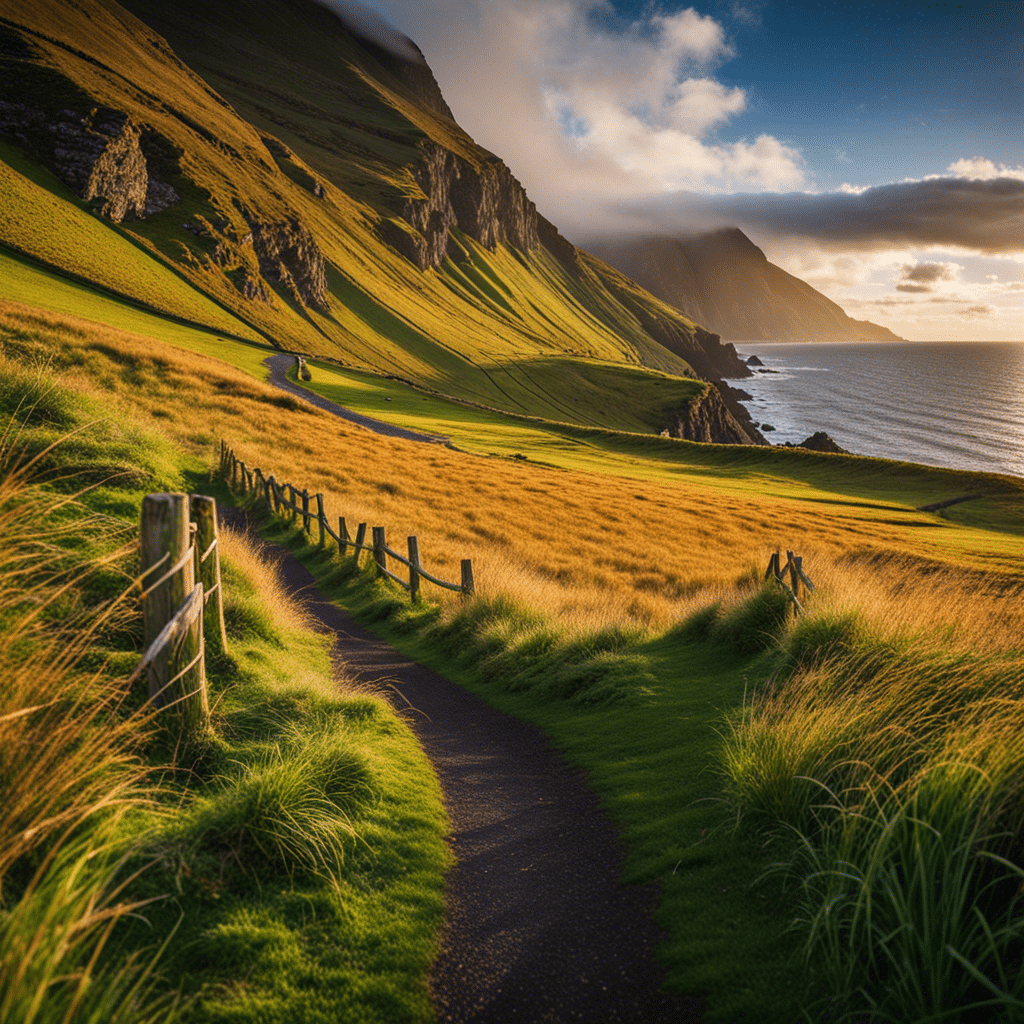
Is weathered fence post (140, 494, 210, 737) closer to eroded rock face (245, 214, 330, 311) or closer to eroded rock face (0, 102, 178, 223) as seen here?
eroded rock face (0, 102, 178, 223)

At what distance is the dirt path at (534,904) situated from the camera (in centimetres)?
378

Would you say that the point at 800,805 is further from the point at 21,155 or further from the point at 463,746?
the point at 21,155

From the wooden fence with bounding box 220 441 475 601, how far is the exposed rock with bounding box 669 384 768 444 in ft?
330

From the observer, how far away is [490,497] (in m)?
36.2

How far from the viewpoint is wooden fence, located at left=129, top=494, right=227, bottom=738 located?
4.63 meters

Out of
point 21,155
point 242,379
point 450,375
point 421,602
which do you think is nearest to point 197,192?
point 21,155

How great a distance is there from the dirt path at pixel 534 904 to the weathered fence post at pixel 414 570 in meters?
6.51

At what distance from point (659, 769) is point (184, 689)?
452 centimetres

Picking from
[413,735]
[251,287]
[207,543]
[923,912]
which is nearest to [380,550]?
[413,735]

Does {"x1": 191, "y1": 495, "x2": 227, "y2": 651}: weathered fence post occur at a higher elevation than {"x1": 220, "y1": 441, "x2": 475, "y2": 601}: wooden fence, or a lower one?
higher

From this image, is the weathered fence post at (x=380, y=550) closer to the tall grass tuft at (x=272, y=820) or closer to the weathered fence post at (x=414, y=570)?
the weathered fence post at (x=414, y=570)

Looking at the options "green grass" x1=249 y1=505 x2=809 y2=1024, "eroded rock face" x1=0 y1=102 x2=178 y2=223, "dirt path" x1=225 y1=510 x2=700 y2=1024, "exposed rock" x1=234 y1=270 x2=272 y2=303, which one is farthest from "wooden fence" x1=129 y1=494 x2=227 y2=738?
"exposed rock" x1=234 y1=270 x2=272 y2=303

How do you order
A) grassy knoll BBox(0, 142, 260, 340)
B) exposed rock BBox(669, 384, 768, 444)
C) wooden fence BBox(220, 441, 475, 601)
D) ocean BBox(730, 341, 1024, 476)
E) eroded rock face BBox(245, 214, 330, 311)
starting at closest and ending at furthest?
wooden fence BBox(220, 441, 475, 601) < grassy knoll BBox(0, 142, 260, 340) < ocean BBox(730, 341, 1024, 476) < exposed rock BBox(669, 384, 768, 444) < eroded rock face BBox(245, 214, 330, 311)

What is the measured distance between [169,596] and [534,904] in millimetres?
3483
